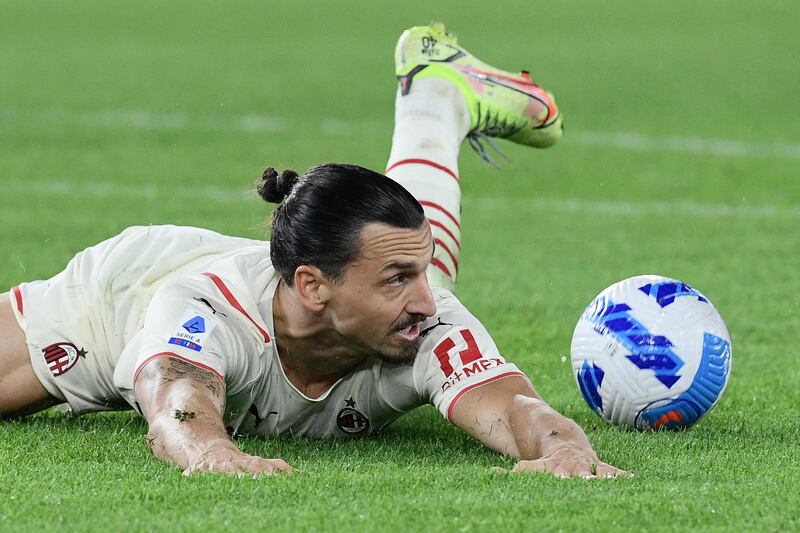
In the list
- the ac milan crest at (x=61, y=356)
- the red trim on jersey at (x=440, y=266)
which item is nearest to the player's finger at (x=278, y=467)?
the ac milan crest at (x=61, y=356)

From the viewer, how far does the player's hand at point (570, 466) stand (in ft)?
14.0

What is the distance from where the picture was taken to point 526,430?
456 cm

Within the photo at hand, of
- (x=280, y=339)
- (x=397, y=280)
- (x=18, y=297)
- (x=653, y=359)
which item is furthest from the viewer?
(x=18, y=297)

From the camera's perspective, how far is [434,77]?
6.84 meters

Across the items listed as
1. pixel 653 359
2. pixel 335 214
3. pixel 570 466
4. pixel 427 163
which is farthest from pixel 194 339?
pixel 427 163

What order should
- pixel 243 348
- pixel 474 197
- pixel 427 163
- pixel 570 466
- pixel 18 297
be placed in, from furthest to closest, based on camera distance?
1. pixel 474 197
2. pixel 427 163
3. pixel 18 297
4. pixel 243 348
5. pixel 570 466

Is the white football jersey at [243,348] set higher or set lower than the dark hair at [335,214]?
lower

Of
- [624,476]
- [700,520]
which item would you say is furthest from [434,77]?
[700,520]

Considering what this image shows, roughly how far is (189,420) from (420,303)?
813 mm

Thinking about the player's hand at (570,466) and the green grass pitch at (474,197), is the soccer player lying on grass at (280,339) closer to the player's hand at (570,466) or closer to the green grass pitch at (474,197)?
the player's hand at (570,466)

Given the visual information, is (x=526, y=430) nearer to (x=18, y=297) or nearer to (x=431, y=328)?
(x=431, y=328)

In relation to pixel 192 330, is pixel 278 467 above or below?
below

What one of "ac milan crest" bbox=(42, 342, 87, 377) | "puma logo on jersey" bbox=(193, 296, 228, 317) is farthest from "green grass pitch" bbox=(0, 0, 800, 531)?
"puma logo on jersey" bbox=(193, 296, 228, 317)

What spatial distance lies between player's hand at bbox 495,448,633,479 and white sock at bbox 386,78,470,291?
1654 mm
